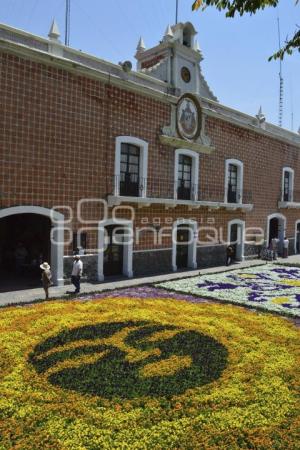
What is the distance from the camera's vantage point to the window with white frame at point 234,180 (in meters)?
23.1

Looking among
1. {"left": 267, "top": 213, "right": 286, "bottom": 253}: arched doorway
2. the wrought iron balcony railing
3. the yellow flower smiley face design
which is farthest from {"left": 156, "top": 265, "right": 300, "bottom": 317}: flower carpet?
{"left": 267, "top": 213, "right": 286, "bottom": 253}: arched doorway

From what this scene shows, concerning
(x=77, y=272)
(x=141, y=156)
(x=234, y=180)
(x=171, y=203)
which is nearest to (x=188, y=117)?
(x=141, y=156)

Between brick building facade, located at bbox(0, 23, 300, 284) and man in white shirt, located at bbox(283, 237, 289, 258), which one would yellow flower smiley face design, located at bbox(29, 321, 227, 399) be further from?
man in white shirt, located at bbox(283, 237, 289, 258)

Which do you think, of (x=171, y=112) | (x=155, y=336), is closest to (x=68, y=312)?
(x=155, y=336)

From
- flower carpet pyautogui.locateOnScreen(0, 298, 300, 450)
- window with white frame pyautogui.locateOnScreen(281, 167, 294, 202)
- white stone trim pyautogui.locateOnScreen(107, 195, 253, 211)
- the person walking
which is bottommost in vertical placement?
flower carpet pyautogui.locateOnScreen(0, 298, 300, 450)

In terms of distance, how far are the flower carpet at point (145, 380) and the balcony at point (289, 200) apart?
1842 centimetres

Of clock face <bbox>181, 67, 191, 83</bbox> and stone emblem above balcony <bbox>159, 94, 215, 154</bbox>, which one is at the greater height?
clock face <bbox>181, 67, 191, 83</bbox>

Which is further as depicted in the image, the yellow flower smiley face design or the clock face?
the clock face

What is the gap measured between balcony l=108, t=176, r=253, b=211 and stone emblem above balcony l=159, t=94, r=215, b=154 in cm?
196

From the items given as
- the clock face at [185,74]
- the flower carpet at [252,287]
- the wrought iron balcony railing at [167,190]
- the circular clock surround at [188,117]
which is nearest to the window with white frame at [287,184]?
the wrought iron balcony railing at [167,190]

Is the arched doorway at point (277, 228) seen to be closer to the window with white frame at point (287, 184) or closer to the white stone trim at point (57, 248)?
the window with white frame at point (287, 184)

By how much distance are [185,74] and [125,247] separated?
9.51m

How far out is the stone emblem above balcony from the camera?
1934 cm

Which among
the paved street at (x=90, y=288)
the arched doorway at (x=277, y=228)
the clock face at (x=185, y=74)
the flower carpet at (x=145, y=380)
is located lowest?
the flower carpet at (x=145, y=380)
